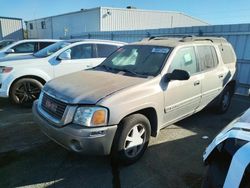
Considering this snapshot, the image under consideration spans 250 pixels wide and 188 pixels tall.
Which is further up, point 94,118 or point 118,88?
point 118,88

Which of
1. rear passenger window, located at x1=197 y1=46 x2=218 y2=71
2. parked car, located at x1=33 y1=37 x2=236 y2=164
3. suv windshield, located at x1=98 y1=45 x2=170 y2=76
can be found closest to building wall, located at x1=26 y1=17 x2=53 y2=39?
suv windshield, located at x1=98 y1=45 x2=170 y2=76

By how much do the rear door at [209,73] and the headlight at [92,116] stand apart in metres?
2.39

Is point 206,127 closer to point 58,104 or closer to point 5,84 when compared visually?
point 58,104

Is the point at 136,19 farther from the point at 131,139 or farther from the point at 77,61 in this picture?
the point at 131,139

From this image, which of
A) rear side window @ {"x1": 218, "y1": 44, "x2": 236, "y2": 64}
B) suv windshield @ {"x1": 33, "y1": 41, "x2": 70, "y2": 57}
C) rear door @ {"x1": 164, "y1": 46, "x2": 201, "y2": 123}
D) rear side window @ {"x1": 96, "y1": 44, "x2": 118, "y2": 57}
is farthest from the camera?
rear side window @ {"x1": 96, "y1": 44, "x2": 118, "y2": 57}

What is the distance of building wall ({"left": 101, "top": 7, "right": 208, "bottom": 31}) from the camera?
874 inches

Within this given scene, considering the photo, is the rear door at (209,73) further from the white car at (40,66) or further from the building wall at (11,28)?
the building wall at (11,28)

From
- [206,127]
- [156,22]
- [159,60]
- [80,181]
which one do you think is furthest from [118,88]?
[156,22]

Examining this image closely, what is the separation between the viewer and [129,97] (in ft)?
9.30

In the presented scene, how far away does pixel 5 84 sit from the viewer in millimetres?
5234

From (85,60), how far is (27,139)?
3.05 meters

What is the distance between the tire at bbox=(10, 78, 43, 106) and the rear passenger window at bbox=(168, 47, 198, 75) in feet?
12.1

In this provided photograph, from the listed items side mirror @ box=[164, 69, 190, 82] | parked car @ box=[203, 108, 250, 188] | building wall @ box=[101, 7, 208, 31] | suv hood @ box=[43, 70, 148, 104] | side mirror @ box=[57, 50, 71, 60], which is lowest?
parked car @ box=[203, 108, 250, 188]

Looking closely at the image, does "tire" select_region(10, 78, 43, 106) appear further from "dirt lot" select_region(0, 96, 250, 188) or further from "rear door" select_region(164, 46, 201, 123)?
"rear door" select_region(164, 46, 201, 123)
